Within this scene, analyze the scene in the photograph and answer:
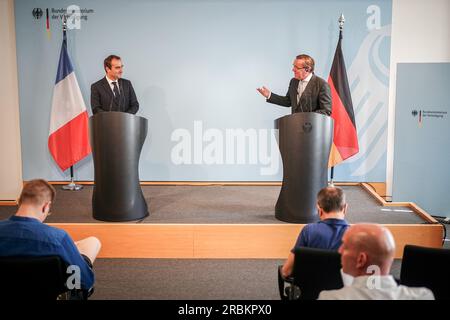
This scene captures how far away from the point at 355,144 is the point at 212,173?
5.89 feet

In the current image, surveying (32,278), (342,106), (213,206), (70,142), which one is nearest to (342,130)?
(342,106)

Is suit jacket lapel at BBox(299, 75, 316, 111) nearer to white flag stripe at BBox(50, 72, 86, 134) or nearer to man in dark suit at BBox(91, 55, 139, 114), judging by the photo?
man in dark suit at BBox(91, 55, 139, 114)

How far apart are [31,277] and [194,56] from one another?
4.15m

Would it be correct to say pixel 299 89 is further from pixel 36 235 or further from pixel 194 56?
pixel 36 235

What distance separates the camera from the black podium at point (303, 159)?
3.69 metres

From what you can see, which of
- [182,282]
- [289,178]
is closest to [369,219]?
[289,178]

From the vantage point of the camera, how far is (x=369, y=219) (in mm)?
4117

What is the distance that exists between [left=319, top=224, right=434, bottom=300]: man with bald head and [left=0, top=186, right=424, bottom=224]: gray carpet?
7.36 feet

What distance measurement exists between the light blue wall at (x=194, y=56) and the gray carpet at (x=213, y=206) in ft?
1.84

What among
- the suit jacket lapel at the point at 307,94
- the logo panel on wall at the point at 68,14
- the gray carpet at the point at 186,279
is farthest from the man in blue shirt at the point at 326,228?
the logo panel on wall at the point at 68,14

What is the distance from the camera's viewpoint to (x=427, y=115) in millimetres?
5402

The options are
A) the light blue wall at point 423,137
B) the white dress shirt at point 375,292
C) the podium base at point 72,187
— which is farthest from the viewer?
the light blue wall at point 423,137

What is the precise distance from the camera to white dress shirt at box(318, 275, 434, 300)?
157 cm

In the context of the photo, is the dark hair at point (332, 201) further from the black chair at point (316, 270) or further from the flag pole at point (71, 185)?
the flag pole at point (71, 185)
